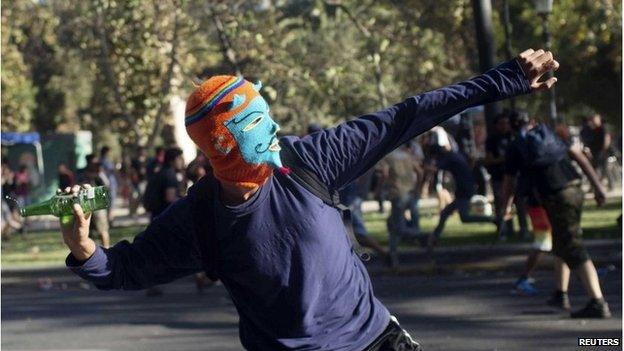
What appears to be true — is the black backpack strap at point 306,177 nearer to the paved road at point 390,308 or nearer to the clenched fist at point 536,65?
the clenched fist at point 536,65

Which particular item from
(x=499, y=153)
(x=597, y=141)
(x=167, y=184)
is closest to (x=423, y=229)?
(x=499, y=153)

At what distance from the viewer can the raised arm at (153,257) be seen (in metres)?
4.05

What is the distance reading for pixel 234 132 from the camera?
390 centimetres

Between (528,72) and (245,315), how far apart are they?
1.06 m

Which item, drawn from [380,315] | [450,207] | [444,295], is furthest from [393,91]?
[380,315]

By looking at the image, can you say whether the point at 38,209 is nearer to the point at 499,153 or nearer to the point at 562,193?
the point at 562,193

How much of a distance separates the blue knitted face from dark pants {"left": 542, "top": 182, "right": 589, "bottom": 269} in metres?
6.65

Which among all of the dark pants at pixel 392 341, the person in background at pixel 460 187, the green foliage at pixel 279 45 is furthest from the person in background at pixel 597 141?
the dark pants at pixel 392 341

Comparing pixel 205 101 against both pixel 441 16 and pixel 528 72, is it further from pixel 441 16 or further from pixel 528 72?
pixel 441 16

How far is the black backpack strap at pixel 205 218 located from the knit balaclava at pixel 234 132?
0.38 ft

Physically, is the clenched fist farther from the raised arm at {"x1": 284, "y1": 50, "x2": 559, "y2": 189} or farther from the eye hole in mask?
the eye hole in mask

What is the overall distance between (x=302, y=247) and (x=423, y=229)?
1608 cm

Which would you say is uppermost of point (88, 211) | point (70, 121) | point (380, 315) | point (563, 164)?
point (88, 211)

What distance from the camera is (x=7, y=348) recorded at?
1071 centimetres
